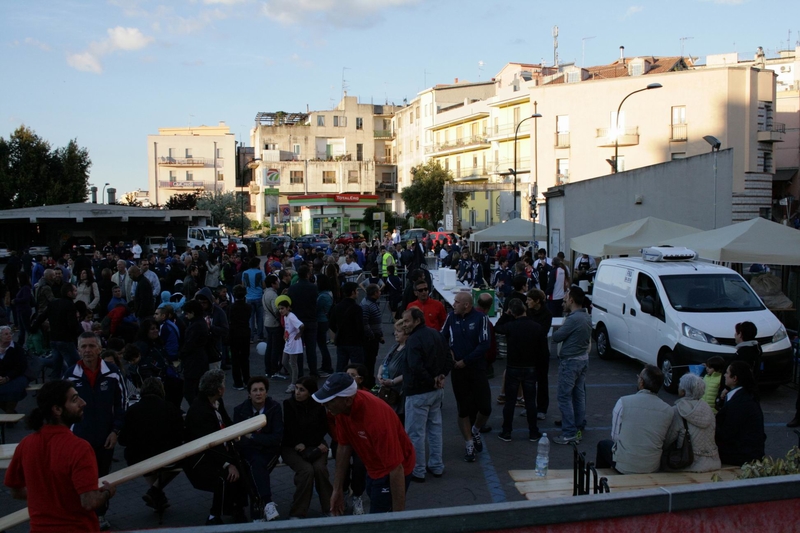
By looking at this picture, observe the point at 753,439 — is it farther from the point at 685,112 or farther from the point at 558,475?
the point at 685,112

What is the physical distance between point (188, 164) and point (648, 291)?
82199 mm

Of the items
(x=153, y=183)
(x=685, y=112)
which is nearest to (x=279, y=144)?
(x=153, y=183)

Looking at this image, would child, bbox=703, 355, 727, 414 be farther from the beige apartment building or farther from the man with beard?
the beige apartment building

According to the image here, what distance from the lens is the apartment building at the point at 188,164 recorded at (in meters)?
85.8

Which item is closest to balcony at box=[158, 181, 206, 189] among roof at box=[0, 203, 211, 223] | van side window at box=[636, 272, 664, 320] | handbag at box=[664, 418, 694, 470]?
roof at box=[0, 203, 211, 223]

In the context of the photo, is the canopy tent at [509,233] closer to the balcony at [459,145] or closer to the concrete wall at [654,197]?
the concrete wall at [654,197]

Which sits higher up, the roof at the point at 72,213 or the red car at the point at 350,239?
the roof at the point at 72,213

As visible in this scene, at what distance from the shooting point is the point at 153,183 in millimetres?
85750

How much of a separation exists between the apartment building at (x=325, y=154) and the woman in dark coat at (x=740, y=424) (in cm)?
6498

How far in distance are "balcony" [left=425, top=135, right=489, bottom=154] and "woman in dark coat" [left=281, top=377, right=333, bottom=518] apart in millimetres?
54731

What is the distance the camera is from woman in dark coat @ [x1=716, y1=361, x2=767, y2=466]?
6.14 meters

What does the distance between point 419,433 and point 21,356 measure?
5596 mm

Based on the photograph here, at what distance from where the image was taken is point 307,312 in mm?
11094

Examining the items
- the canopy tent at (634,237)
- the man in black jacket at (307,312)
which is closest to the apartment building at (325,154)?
the canopy tent at (634,237)
